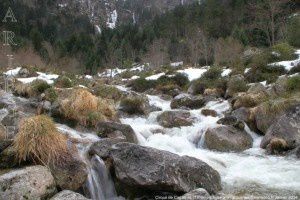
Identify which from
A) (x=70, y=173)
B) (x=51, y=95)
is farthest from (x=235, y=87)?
(x=70, y=173)

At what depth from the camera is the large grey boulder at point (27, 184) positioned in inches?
269

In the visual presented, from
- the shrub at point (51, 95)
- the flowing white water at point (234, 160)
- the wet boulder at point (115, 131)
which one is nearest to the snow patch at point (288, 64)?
the flowing white water at point (234, 160)

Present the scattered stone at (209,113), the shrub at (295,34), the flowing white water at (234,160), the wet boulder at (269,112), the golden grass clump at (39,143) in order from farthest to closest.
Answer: the shrub at (295,34)
the scattered stone at (209,113)
the wet boulder at (269,112)
the flowing white water at (234,160)
the golden grass clump at (39,143)

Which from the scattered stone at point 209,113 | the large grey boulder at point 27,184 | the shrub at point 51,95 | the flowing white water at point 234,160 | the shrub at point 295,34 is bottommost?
the flowing white water at point 234,160

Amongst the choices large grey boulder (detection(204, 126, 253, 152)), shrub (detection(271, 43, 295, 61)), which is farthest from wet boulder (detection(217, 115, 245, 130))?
shrub (detection(271, 43, 295, 61))

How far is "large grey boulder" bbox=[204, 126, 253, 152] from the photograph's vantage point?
12156 mm

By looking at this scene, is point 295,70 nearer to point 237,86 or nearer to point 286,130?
point 237,86

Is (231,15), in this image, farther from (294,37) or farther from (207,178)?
(207,178)

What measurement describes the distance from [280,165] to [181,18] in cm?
7547

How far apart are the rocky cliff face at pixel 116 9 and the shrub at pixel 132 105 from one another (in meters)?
134

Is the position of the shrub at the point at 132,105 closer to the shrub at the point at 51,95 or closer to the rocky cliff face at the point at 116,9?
the shrub at the point at 51,95

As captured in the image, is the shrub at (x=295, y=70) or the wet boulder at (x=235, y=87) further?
the shrub at (x=295, y=70)

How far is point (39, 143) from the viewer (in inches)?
315

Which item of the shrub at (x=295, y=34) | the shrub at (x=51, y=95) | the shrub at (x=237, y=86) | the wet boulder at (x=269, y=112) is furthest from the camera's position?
the shrub at (x=295, y=34)
